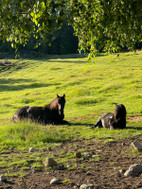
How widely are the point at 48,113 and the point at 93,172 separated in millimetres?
10262

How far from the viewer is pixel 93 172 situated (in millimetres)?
7543

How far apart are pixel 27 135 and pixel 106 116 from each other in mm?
4662

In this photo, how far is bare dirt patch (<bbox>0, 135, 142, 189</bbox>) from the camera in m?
6.77

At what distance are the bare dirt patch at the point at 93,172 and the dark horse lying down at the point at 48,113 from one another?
7.08 meters

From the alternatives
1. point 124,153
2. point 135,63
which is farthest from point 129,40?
point 135,63

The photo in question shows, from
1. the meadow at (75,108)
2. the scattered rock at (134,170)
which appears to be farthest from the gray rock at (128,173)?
the meadow at (75,108)

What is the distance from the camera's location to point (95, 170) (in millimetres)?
7695

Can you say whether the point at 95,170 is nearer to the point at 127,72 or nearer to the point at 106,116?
the point at 106,116

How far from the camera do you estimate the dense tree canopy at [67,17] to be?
7684 millimetres

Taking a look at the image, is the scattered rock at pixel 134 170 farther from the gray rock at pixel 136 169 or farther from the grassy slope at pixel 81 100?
the grassy slope at pixel 81 100

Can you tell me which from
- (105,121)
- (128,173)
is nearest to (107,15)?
(128,173)

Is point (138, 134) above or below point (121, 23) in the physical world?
below

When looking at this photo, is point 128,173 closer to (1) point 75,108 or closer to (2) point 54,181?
(2) point 54,181

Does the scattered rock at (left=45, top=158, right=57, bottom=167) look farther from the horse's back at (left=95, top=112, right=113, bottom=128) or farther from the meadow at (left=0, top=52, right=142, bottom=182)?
the horse's back at (left=95, top=112, right=113, bottom=128)
